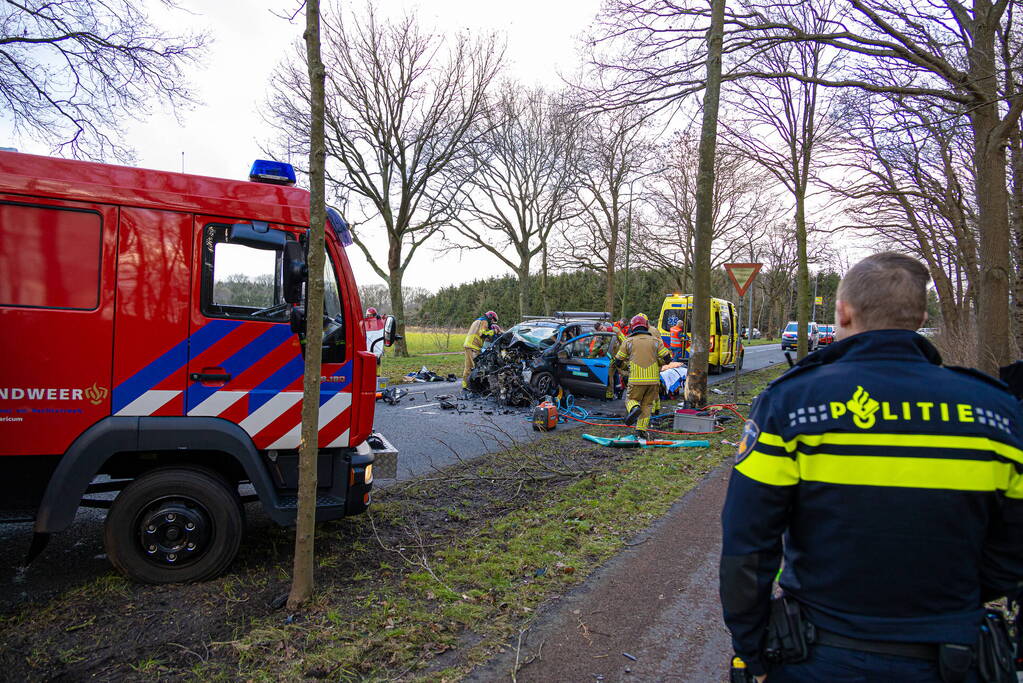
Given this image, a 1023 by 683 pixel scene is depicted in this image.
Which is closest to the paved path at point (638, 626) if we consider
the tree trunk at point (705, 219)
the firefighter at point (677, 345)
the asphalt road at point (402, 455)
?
the asphalt road at point (402, 455)

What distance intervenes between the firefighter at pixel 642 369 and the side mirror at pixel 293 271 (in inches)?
266

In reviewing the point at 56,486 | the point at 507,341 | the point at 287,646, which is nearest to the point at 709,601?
the point at 287,646

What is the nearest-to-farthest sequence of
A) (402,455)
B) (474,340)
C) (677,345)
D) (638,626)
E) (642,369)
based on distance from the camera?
(638,626) < (402,455) < (642,369) < (474,340) < (677,345)

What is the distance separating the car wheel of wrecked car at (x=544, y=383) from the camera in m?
13.2

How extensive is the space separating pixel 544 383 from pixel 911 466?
1183cm

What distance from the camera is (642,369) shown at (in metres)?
9.77

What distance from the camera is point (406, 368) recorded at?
2008 centimetres

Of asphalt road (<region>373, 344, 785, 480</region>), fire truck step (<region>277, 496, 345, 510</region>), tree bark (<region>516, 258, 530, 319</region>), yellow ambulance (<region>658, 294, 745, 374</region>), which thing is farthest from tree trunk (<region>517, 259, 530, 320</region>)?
fire truck step (<region>277, 496, 345, 510</region>)

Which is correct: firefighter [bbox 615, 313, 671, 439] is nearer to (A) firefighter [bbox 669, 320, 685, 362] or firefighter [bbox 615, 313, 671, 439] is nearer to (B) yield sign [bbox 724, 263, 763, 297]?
(B) yield sign [bbox 724, 263, 763, 297]

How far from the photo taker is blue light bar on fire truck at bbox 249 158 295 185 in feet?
15.0

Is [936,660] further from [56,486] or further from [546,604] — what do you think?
[56,486]

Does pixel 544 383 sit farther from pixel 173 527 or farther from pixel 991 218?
pixel 173 527

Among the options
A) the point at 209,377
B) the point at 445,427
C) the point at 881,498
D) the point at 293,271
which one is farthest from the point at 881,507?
the point at 445,427

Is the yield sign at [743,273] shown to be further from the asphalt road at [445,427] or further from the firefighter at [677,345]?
the firefighter at [677,345]
